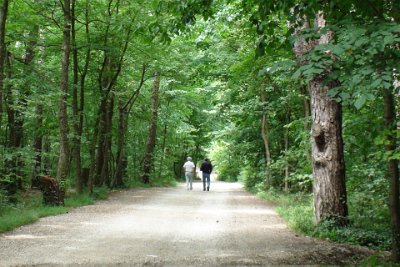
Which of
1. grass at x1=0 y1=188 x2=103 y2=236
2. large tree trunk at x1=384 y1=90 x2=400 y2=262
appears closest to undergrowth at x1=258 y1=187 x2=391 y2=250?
large tree trunk at x1=384 y1=90 x2=400 y2=262

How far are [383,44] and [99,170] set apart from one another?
19136 millimetres

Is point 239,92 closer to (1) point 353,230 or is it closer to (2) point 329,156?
(2) point 329,156

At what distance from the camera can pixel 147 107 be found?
2619 centimetres

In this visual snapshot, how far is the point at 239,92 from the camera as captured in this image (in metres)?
20.2

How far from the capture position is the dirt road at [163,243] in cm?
673

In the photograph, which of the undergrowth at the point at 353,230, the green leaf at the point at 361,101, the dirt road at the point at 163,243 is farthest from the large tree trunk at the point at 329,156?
the green leaf at the point at 361,101

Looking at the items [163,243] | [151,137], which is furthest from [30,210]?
[151,137]

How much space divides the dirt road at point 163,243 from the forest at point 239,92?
39.6 inches

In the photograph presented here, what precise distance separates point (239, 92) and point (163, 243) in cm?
1292

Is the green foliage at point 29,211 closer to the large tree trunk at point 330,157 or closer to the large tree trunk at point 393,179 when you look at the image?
the large tree trunk at point 330,157

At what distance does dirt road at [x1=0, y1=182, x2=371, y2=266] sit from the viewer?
673cm

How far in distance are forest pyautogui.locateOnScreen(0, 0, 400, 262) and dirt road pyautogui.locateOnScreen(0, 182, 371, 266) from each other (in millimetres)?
1005

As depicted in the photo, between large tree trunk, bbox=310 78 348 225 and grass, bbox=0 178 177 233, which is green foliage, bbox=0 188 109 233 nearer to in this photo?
grass, bbox=0 178 177 233

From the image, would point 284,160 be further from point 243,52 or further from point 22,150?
point 22,150
